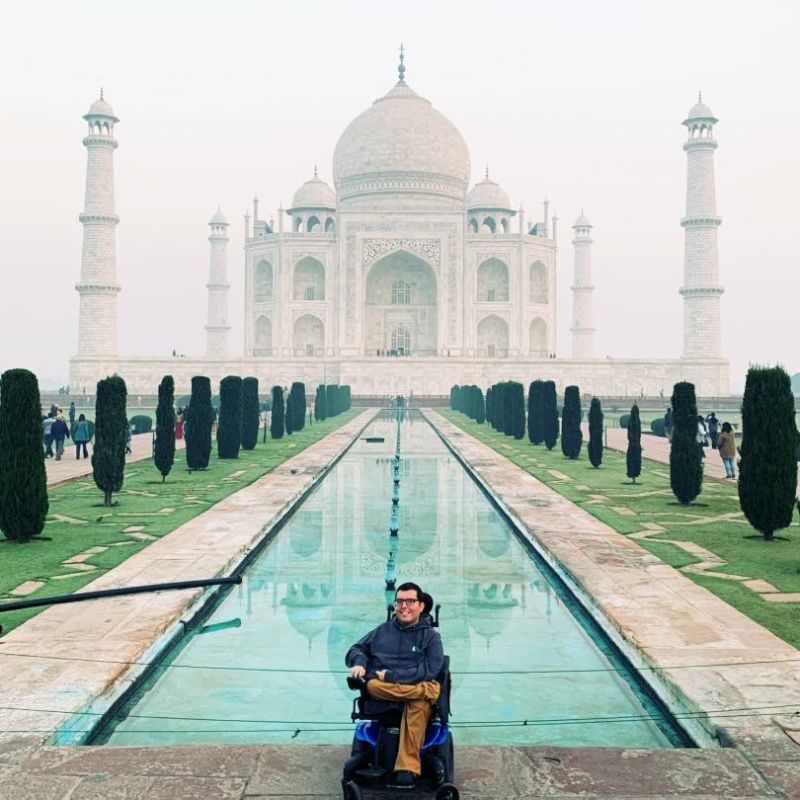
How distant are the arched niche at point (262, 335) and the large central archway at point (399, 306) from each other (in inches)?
192

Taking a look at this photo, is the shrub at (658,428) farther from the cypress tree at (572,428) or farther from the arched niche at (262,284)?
the arched niche at (262,284)

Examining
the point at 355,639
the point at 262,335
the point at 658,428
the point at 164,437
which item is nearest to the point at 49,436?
the point at 164,437

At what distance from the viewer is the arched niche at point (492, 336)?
159ft

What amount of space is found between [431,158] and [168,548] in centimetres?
4410

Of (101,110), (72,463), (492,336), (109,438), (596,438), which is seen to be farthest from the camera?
(492,336)

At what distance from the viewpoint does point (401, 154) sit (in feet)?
162

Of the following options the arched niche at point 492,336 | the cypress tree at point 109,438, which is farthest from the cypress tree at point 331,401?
the cypress tree at point 109,438

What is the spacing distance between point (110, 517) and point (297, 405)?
15.4 metres

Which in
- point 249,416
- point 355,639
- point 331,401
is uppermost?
point 331,401

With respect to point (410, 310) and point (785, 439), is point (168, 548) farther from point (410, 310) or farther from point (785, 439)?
point (410, 310)

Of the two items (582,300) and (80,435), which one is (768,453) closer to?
(80,435)

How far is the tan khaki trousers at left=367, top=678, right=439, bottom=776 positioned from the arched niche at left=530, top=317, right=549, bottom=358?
4694cm

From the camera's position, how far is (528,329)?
48.8m

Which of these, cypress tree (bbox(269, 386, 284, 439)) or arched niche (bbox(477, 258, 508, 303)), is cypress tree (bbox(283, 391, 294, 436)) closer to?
cypress tree (bbox(269, 386, 284, 439))
